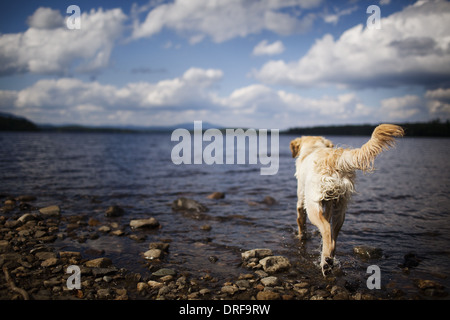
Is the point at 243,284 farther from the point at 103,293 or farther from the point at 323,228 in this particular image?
the point at 103,293

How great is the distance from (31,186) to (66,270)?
11805mm

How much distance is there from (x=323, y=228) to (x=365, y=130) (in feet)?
382

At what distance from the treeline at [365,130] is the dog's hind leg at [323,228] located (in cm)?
3765

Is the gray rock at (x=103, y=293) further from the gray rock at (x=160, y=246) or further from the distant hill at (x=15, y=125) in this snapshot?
the distant hill at (x=15, y=125)

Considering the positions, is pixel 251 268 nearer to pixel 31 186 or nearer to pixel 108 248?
pixel 108 248

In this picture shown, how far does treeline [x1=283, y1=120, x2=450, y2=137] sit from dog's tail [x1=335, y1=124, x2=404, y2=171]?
37542 mm

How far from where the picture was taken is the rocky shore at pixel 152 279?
4.66m

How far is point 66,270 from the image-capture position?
5.50 m

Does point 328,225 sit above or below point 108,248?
above

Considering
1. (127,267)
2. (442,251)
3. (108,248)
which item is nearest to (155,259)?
(127,267)

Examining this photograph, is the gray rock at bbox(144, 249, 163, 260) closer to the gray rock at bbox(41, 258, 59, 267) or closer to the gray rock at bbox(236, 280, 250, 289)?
the gray rock at bbox(41, 258, 59, 267)

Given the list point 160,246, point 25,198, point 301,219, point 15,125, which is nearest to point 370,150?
point 301,219

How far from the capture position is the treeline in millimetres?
84944

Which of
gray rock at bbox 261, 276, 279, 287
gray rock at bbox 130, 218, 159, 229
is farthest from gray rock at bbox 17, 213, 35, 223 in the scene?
gray rock at bbox 261, 276, 279, 287
